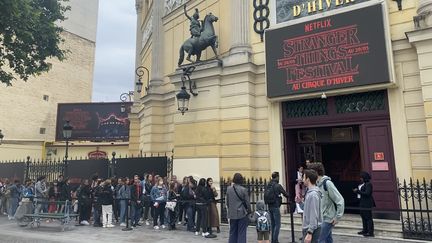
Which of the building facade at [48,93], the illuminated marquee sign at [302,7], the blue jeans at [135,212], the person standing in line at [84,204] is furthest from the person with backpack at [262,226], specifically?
the building facade at [48,93]

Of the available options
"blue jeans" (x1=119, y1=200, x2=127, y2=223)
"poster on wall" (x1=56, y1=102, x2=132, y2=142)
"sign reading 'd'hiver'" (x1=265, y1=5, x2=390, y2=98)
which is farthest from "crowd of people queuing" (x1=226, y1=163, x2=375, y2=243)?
"poster on wall" (x1=56, y1=102, x2=132, y2=142)

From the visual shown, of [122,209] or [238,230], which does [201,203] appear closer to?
[238,230]

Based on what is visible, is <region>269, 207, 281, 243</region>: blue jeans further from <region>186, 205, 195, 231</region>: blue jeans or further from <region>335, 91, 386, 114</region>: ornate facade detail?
<region>335, 91, 386, 114</region>: ornate facade detail

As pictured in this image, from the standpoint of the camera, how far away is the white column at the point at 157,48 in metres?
17.4

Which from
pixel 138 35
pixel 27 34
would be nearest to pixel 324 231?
pixel 27 34

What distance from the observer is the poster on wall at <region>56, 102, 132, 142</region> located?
3228 centimetres

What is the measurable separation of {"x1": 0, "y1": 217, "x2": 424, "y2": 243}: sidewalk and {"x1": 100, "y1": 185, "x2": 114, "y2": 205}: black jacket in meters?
0.88

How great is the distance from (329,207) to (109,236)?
268 inches

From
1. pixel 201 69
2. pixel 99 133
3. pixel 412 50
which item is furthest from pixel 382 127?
pixel 99 133

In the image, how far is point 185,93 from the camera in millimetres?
13023

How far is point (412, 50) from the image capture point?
10.2 meters

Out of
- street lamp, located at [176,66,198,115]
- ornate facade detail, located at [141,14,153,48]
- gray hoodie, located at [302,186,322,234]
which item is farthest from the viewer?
ornate facade detail, located at [141,14,153,48]

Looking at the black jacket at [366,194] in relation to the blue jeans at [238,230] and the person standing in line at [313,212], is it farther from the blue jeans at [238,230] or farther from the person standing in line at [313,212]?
the person standing in line at [313,212]

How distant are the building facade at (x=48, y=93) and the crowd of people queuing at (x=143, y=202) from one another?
66.6 ft
